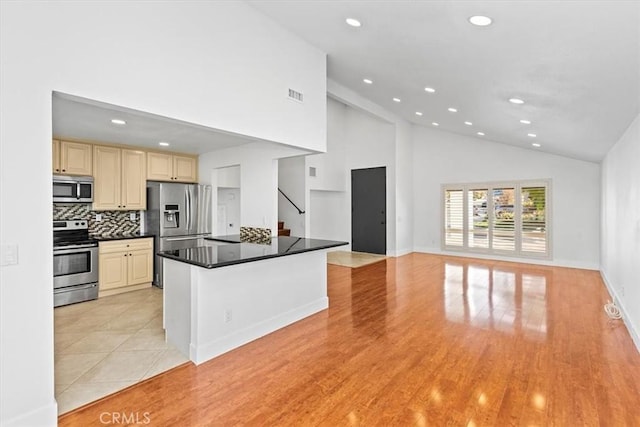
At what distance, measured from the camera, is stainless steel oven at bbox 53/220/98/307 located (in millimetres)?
4492

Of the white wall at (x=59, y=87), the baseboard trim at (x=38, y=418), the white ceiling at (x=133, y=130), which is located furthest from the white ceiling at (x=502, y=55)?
the baseboard trim at (x=38, y=418)

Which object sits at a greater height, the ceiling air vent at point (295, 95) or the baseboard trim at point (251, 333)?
the ceiling air vent at point (295, 95)

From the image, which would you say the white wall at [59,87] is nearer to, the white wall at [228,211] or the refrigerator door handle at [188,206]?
the refrigerator door handle at [188,206]

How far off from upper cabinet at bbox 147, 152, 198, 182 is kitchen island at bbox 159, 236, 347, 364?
2.76 m

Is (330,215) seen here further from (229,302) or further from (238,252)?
(229,302)

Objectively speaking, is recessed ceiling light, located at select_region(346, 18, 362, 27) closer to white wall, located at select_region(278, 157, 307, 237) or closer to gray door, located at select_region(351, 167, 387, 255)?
white wall, located at select_region(278, 157, 307, 237)

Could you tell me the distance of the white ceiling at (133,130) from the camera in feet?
10.7

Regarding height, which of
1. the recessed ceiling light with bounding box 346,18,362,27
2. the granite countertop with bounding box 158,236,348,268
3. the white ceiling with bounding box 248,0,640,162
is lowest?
the granite countertop with bounding box 158,236,348,268

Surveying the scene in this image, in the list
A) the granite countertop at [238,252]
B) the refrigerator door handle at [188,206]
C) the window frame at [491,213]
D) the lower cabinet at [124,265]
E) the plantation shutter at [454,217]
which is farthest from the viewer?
the plantation shutter at [454,217]

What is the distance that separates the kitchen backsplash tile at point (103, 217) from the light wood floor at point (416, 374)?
3.64m

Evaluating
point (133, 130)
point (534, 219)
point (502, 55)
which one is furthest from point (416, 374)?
point (534, 219)

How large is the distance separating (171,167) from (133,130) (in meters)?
1.64

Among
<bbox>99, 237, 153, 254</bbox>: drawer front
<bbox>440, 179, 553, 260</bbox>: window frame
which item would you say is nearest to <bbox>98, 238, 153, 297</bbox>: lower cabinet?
<bbox>99, 237, 153, 254</bbox>: drawer front

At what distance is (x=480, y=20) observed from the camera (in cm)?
238
